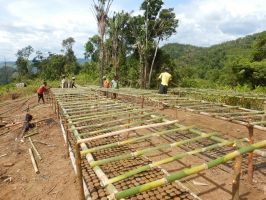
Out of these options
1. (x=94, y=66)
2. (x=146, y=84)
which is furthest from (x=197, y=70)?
(x=146, y=84)

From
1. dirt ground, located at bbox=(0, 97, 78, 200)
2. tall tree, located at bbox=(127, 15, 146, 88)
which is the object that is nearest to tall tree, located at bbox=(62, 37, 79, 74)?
tall tree, located at bbox=(127, 15, 146, 88)

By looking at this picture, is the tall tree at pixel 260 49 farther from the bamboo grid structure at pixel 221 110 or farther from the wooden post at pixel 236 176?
the wooden post at pixel 236 176

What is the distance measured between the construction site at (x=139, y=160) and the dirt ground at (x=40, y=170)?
21 millimetres

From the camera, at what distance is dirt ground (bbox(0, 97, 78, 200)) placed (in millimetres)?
4914

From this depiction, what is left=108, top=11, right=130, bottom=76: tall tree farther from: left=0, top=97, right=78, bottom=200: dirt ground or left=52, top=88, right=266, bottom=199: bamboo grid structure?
left=52, top=88, right=266, bottom=199: bamboo grid structure

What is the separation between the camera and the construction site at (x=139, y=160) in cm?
298

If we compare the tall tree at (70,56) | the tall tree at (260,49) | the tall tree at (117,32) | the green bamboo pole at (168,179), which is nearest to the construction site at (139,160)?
the green bamboo pole at (168,179)

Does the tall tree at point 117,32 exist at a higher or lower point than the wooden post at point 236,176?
higher

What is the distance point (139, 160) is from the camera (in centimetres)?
549

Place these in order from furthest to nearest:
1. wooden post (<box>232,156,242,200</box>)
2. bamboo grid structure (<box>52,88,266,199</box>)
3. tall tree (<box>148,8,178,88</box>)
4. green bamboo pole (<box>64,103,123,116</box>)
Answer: tall tree (<box>148,8,178,88</box>)
green bamboo pole (<box>64,103,123,116</box>)
wooden post (<box>232,156,242,200</box>)
bamboo grid structure (<box>52,88,266,199</box>)

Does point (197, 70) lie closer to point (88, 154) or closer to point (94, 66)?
point (94, 66)

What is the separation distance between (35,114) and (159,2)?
14.3 meters

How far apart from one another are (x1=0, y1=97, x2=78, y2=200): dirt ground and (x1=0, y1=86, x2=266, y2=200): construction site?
0.07 ft

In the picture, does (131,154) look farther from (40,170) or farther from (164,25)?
(164,25)
